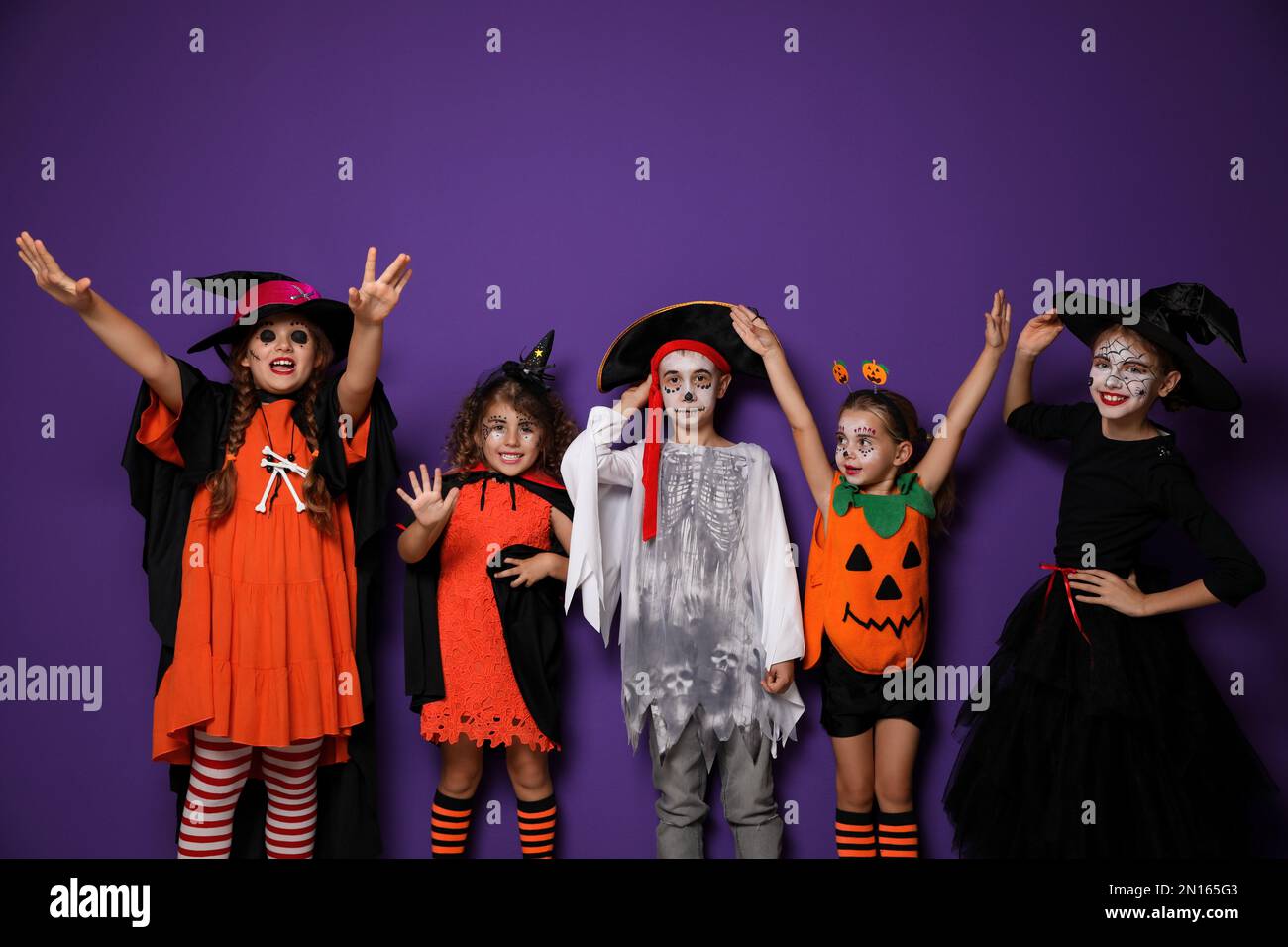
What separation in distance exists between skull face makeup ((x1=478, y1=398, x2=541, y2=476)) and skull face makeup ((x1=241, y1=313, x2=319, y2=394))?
1.78 ft

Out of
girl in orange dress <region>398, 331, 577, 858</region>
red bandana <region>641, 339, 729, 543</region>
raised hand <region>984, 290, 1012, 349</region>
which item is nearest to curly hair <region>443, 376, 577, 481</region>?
girl in orange dress <region>398, 331, 577, 858</region>

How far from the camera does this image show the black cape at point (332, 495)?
3068 millimetres

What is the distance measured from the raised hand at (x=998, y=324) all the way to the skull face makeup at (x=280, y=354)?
78.8 inches

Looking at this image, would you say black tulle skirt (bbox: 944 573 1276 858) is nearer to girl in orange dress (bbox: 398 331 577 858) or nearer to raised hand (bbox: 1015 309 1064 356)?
raised hand (bbox: 1015 309 1064 356)

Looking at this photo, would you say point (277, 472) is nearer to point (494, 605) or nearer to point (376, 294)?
point (376, 294)

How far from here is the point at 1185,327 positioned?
3.11 metres

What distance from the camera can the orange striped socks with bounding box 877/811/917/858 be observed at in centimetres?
318

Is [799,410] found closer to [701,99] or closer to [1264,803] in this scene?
[701,99]

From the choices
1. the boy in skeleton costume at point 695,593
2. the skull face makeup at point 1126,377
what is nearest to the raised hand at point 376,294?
the boy in skeleton costume at point 695,593

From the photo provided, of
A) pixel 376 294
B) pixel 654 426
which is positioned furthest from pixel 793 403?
pixel 376 294

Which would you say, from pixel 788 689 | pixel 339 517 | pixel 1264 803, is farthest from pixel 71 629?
pixel 1264 803

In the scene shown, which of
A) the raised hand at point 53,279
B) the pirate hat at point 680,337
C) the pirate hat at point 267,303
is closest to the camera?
the raised hand at point 53,279

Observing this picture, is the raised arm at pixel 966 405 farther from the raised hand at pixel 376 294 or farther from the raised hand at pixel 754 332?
the raised hand at pixel 376 294

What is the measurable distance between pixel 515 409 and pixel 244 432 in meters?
0.78
